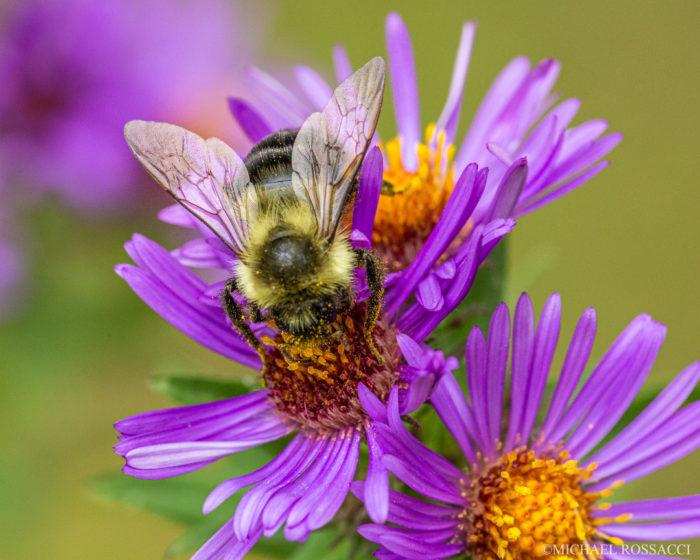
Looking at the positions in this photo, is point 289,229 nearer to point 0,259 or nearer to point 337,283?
point 337,283

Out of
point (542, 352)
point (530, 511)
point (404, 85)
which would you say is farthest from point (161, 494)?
point (404, 85)

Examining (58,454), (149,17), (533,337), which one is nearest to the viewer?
(533,337)

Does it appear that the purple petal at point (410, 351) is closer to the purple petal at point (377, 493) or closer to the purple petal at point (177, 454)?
the purple petal at point (377, 493)

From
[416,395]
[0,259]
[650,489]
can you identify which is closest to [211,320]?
[416,395]

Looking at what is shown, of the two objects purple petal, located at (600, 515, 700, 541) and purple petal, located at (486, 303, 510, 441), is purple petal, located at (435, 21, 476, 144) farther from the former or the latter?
purple petal, located at (600, 515, 700, 541)

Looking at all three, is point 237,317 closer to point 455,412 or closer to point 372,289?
point 372,289

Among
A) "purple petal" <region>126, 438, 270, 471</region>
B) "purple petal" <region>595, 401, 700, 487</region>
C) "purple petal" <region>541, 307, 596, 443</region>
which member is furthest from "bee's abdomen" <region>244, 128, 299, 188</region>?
"purple petal" <region>595, 401, 700, 487</region>
